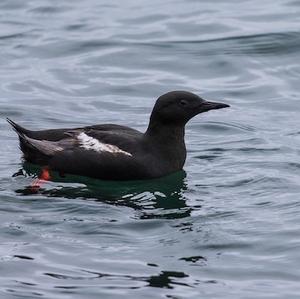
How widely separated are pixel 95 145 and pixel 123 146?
28cm

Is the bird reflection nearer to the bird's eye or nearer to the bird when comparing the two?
the bird

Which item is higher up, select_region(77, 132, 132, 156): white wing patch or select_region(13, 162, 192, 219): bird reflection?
select_region(77, 132, 132, 156): white wing patch

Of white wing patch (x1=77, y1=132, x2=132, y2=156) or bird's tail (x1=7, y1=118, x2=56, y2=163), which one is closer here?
white wing patch (x1=77, y1=132, x2=132, y2=156)

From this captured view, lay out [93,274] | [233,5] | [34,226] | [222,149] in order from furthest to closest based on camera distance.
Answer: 1. [233,5]
2. [222,149]
3. [34,226]
4. [93,274]

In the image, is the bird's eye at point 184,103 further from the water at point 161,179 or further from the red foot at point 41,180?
the red foot at point 41,180

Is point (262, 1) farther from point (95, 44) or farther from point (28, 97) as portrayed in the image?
point (28, 97)

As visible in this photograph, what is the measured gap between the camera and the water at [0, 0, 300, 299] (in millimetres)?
10070

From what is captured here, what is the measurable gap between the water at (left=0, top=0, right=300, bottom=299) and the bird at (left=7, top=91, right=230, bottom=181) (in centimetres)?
15

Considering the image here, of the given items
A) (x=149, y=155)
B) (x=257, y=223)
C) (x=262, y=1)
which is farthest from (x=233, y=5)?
(x=257, y=223)

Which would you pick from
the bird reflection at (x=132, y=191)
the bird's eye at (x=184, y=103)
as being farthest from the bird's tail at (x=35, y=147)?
the bird's eye at (x=184, y=103)

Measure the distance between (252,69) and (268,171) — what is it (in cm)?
449

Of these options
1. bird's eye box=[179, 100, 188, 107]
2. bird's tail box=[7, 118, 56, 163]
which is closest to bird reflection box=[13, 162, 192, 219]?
bird's tail box=[7, 118, 56, 163]

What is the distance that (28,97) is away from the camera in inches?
628

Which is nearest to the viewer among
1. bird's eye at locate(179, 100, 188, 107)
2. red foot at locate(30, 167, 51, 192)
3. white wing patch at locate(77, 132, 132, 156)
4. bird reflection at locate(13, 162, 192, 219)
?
bird reflection at locate(13, 162, 192, 219)
